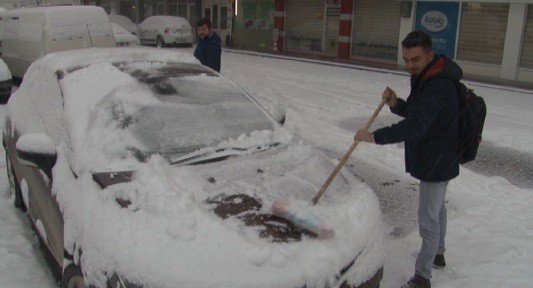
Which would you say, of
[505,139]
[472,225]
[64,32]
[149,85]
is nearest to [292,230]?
[149,85]

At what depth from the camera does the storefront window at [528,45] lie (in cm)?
1541

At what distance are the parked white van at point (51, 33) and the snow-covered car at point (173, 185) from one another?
7124mm

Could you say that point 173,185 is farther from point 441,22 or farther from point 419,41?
point 441,22

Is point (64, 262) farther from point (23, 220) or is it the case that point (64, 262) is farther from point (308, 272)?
point (23, 220)

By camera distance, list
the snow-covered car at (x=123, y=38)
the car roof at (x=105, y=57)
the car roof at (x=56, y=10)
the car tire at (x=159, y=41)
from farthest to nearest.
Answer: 1. the car tire at (x=159, y=41)
2. the snow-covered car at (x=123, y=38)
3. the car roof at (x=56, y=10)
4. the car roof at (x=105, y=57)

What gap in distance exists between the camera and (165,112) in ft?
11.7

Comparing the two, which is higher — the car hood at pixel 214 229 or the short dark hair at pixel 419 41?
the short dark hair at pixel 419 41

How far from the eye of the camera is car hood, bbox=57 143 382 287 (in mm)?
2336

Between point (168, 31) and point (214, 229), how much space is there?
960 inches

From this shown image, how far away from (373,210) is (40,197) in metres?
2.30

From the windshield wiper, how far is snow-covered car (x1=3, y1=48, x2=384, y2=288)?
1cm

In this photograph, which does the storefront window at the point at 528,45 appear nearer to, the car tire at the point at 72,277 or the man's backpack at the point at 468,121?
the man's backpack at the point at 468,121

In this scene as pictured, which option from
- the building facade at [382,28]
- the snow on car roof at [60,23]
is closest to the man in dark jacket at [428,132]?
the snow on car roof at [60,23]

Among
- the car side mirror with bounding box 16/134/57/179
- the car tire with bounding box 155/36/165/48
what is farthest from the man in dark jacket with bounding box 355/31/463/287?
the car tire with bounding box 155/36/165/48
